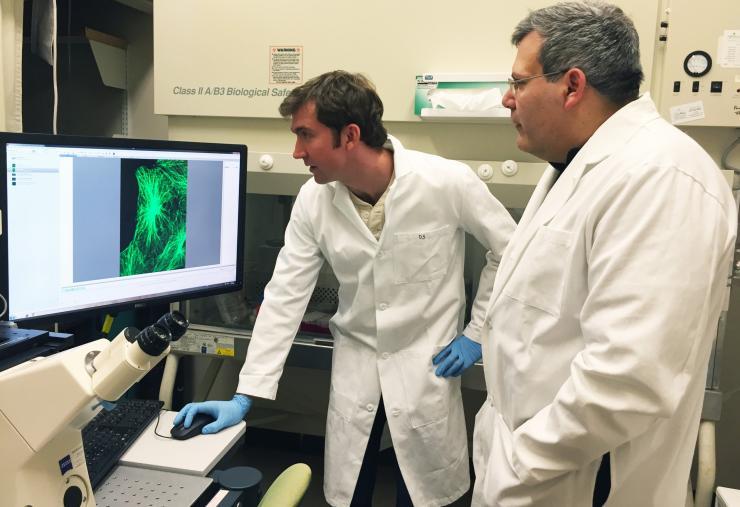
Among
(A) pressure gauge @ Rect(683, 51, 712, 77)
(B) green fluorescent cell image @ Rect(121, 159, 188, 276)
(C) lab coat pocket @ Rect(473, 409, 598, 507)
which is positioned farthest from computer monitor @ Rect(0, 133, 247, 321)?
(A) pressure gauge @ Rect(683, 51, 712, 77)

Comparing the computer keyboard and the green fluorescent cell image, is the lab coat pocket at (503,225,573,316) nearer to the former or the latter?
the computer keyboard

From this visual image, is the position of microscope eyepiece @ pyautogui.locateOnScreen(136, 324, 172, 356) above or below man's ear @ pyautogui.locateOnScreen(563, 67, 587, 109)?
below

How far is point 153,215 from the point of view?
4.69 feet

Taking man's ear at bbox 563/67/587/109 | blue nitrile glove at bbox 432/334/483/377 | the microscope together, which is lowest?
blue nitrile glove at bbox 432/334/483/377

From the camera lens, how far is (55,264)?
4.00 ft

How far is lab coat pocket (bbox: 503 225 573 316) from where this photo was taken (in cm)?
96

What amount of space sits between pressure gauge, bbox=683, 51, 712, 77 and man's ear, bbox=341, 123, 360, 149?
850 millimetres

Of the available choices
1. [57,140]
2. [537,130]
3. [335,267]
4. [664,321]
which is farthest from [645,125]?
[57,140]

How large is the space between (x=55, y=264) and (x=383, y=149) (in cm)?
84

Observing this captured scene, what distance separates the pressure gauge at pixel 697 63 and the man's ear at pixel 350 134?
0.85m

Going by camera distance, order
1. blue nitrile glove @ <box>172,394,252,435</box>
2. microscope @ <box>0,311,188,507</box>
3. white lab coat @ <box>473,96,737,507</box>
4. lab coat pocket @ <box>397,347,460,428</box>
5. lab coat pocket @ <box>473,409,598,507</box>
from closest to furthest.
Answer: microscope @ <box>0,311,188,507</box> → white lab coat @ <box>473,96,737,507</box> → lab coat pocket @ <box>473,409,598,507</box> → blue nitrile glove @ <box>172,394,252,435</box> → lab coat pocket @ <box>397,347,460,428</box>

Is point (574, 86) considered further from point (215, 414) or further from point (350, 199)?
point (215, 414)

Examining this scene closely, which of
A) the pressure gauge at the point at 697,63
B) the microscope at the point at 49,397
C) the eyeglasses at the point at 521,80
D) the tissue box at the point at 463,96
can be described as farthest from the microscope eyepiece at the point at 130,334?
the pressure gauge at the point at 697,63

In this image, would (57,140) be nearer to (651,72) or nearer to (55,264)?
(55,264)
